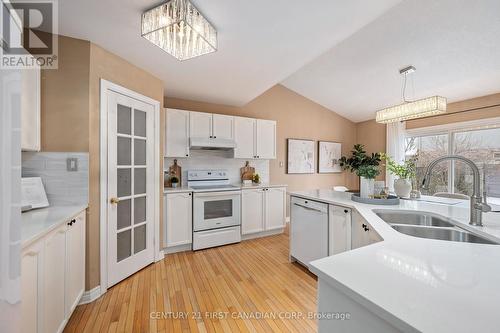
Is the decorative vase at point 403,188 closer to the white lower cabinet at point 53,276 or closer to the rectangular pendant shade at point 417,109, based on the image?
the rectangular pendant shade at point 417,109

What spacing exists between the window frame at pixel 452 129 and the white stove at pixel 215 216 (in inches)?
149

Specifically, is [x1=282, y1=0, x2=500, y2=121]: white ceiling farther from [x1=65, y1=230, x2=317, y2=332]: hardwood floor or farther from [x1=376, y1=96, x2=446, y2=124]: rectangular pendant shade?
[x1=65, y1=230, x2=317, y2=332]: hardwood floor

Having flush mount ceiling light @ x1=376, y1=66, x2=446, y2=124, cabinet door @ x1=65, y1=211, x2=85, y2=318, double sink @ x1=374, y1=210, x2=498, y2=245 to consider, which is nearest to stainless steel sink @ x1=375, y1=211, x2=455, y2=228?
double sink @ x1=374, y1=210, x2=498, y2=245

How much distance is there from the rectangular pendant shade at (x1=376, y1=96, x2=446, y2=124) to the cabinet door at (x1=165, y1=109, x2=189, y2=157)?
109 inches

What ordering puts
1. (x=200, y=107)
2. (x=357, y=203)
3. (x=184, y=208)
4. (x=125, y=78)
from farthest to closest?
(x=200, y=107) → (x=184, y=208) → (x=125, y=78) → (x=357, y=203)

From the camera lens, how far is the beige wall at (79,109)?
1756 millimetres

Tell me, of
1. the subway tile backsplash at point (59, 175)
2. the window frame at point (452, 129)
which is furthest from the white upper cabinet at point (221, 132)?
the window frame at point (452, 129)

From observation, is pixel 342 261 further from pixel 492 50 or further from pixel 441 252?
pixel 492 50

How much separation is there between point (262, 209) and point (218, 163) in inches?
44.3

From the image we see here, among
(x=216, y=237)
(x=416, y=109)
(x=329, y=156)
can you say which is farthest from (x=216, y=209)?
(x=329, y=156)

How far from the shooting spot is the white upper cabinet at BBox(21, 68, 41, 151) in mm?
1468

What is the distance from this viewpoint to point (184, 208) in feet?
9.55

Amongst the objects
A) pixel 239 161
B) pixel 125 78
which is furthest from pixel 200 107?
pixel 125 78

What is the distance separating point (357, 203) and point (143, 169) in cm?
230
